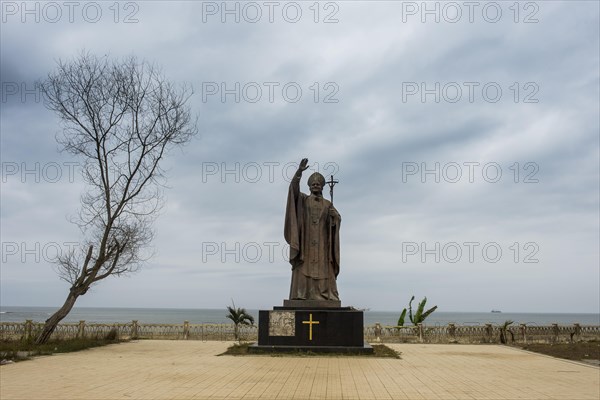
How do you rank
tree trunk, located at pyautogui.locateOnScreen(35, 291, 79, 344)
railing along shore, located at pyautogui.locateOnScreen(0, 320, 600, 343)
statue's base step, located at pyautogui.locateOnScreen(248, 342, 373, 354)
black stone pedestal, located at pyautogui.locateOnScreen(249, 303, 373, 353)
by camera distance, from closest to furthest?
statue's base step, located at pyautogui.locateOnScreen(248, 342, 373, 354) → black stone pedestal, located at pyautogui.locateOnScreen(249, 303, 373, 353) → tree trunk, located at pyautogui.locateOnScreen(35, 291, 79, 344) → railing along shore, located at pyautogui.locateOnScreen(0, 320, 600, 343)

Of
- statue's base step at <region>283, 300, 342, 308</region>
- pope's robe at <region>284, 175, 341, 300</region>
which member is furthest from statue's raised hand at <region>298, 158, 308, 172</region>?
statue's base step at <region>283, 300, 342, 308</region>

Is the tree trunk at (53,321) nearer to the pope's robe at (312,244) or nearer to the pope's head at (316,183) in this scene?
the pope's robe at (312,244)

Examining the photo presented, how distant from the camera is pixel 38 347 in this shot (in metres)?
16.2

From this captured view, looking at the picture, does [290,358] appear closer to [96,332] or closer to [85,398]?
[85,398]

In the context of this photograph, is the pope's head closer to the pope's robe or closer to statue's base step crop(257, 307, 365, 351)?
the pope's robe

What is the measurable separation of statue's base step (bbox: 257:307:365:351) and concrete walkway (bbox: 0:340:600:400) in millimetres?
1020

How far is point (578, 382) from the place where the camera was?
10.5m

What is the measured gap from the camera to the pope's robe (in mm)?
15531

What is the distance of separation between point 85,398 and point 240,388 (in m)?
2.26

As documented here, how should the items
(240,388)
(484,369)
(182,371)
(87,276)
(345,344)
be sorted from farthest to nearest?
1. (87,276)
2. (345,344)
3. (484,369)
4. (182,371)
5. (240,388)

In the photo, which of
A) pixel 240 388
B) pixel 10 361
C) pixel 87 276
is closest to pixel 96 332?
pixel 87 276

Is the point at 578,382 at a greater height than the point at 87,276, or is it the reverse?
the point at 87,276

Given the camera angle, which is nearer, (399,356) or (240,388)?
(240,388)

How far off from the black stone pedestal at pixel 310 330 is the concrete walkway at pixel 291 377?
38.5 inches
